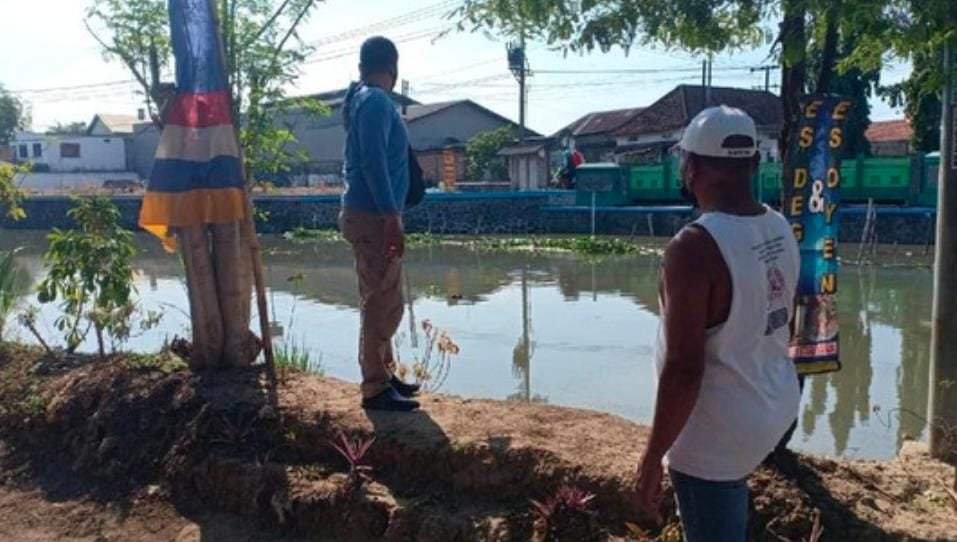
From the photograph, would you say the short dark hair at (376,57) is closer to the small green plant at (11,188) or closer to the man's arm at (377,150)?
the man's arm at (377,150)

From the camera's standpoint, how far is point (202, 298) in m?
4.57

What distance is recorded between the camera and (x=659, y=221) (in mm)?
23391

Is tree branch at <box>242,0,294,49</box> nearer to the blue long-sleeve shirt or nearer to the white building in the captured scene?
the blue long-sleeve shirt

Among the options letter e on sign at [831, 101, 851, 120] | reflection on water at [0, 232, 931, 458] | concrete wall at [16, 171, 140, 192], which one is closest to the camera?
letter e on sign at [831, 101, 851, 120]

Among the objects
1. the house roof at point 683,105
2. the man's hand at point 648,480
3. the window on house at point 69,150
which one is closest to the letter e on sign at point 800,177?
the man's hand at point 648,480

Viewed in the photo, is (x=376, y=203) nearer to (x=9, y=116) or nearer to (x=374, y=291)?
(x=374, y=291)

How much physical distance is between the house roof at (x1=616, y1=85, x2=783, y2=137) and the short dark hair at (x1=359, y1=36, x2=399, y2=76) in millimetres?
28940

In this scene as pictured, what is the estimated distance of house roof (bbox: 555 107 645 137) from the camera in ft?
120

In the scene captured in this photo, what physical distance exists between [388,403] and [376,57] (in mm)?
1546

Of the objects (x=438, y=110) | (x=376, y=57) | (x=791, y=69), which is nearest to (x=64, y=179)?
(x=438, y=110)

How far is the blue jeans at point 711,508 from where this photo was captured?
1.93 meters

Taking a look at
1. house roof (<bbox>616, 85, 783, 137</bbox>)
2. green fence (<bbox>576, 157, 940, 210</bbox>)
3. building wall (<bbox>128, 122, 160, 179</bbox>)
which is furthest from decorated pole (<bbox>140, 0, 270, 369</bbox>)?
building wall (<bbox>128, 122, 160, 179</bbox>)

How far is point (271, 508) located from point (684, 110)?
3190 cm

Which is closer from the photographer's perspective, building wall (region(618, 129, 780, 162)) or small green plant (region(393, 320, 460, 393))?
small green plant (region(393, 320, 460, 393))
